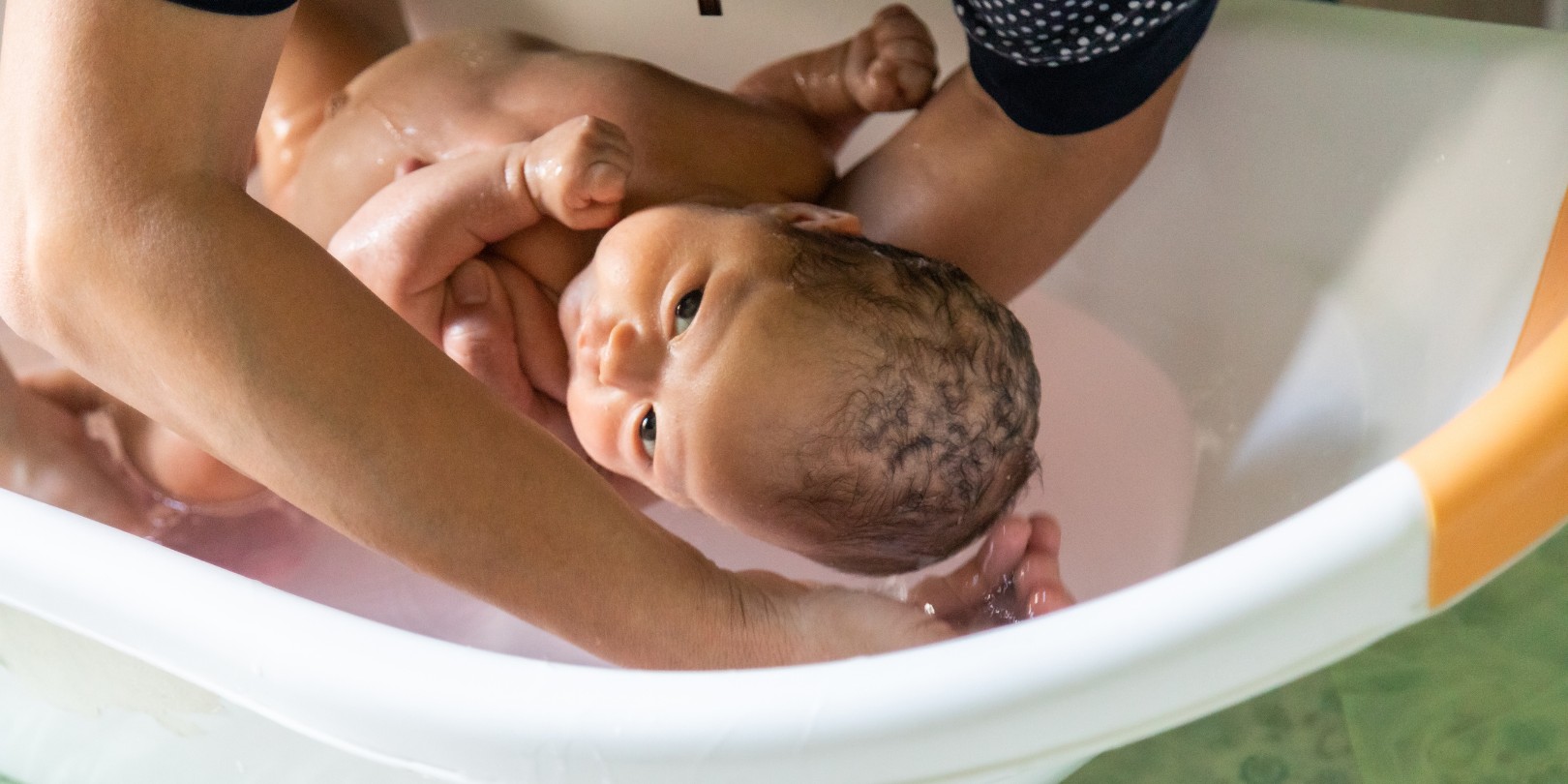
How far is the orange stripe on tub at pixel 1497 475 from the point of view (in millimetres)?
521

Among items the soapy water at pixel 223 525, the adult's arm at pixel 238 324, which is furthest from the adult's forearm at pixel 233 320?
the soapy water at pixel 223 525

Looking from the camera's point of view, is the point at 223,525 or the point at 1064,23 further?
the point at 223,525

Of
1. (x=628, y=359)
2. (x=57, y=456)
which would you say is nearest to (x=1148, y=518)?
(x=628, y=359)

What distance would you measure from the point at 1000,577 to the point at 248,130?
57 centimetres

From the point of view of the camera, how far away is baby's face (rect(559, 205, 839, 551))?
76cm

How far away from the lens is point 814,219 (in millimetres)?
870

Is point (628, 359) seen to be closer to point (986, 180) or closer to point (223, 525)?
point (986, 180)

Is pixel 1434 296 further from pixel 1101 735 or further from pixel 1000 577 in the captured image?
pixel 1101 735

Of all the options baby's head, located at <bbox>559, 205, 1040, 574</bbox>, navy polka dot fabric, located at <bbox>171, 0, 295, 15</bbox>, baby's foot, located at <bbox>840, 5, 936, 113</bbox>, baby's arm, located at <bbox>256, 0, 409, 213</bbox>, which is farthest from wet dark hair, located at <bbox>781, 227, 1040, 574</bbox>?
baby's arm, located at <bbox>256, 0, 409, 213</bbox>

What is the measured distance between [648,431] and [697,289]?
0.33ft

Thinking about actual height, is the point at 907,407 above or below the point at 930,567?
above

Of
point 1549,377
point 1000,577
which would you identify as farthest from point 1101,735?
point 1000,577

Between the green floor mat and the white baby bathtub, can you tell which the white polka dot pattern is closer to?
the white baby bathtub

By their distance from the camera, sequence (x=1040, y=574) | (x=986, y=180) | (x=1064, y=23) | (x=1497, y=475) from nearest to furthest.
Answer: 1. (x=1497, y=475)
2. (x=1064, y=23)
3. (x=1040, y=574)
4. (x=986, y=180)
